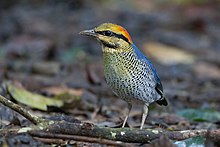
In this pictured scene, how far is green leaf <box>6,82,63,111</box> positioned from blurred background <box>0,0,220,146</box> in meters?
0.03

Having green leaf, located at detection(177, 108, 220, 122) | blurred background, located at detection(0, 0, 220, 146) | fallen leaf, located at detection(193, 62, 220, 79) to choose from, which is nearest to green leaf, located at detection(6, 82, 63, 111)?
blurred background, located at detection(0, 0, 220, 146)

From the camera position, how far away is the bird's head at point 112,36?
5.51 m

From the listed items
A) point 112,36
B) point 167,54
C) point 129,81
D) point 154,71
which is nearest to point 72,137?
point 129,81

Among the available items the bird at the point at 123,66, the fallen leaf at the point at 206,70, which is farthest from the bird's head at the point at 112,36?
the fallen leaf at the point at 206,70

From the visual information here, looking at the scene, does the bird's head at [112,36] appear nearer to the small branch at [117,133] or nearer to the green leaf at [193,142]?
the small branch at [117,133]

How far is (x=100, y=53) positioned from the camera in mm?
11719

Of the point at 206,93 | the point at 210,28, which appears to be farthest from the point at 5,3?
the point at 206,93

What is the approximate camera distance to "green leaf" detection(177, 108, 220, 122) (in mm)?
6716

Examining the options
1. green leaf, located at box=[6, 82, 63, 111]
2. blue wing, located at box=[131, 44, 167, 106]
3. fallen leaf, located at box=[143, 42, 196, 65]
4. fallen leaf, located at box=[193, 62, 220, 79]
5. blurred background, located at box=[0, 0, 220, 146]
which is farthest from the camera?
fallen leaf, located at box=[143, 42, 196, 65]

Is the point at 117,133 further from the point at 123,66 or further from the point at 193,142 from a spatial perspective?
the point at 123,66

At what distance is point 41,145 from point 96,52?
7.64 m

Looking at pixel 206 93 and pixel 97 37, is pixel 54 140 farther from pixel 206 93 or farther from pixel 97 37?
pixel 206 93

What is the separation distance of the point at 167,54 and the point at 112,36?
6309 mm

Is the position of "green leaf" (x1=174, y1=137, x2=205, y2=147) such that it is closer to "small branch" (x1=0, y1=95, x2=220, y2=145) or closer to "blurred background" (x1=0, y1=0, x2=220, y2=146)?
"small branch" (x1=0, y1=95, x2=220, y2=145)
